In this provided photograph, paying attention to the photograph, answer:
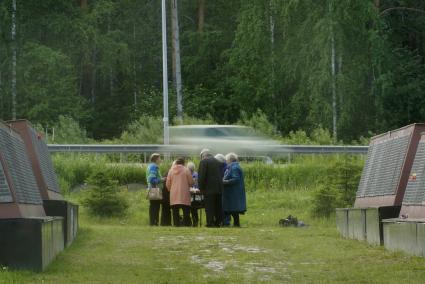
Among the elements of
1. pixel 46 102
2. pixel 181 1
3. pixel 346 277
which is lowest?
pixel 346 277

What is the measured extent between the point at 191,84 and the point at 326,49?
1283 cm

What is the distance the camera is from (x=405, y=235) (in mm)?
18281

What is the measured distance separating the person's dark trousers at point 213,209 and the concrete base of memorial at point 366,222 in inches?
171

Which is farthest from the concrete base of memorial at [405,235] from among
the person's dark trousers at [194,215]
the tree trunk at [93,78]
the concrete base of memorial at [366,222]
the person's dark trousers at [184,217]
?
the tree trunk at [93,78]

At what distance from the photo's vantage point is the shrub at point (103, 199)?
101 feet

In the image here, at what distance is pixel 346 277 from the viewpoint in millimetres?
15602

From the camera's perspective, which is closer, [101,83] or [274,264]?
[274,264]

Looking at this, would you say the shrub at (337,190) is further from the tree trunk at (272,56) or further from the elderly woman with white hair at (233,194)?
the tree trunk at (272,56)

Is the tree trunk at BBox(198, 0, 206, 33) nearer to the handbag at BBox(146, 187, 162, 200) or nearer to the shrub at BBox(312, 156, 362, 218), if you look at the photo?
the shrub at BBox(312, 156, 362, 218)

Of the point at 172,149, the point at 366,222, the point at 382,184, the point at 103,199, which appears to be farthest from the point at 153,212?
the point at 172,149

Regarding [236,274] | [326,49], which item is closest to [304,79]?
[326,49]

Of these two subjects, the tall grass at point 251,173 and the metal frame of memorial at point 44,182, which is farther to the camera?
the tall grass at point 251,173

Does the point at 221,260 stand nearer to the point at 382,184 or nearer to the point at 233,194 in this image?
the point at 382,184

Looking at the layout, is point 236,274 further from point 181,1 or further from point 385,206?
point 181,1
